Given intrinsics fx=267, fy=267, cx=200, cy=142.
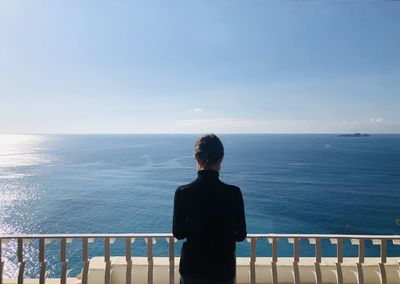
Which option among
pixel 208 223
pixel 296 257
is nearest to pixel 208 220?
pixel 208 223

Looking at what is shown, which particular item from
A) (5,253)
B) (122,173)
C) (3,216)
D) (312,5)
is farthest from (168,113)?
(312,5)

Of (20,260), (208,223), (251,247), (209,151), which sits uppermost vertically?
(209,151)

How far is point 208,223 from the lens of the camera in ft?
5.61

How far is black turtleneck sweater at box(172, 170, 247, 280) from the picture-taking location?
171 centimetres

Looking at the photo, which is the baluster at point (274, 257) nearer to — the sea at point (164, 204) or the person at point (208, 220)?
the person at point (208, 220)

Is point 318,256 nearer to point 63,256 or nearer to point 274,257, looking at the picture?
point 274,257

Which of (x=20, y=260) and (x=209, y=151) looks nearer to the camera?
(x=209, y=151)

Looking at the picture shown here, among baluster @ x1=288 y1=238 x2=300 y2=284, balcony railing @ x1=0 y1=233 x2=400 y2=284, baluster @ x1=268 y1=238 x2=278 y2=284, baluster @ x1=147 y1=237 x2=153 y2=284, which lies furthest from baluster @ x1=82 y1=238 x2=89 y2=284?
baluster @ x1=288 y1=238 x2=300 y2=284

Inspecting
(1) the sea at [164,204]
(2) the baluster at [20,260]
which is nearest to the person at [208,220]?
(2) the baluster at [20,260]

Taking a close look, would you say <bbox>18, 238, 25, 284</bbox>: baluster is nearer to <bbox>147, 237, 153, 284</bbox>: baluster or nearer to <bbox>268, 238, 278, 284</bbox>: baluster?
<bbox>147, 237, 153, 284</bbox>: baluster

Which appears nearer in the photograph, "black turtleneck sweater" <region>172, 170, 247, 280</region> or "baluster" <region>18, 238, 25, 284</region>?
"black turtleneck sweater" <region>172, 170, 247, 280</region>

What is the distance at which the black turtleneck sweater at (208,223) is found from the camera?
1713mm

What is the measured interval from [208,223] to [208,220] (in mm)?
20

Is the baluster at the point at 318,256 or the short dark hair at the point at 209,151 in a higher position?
the short dark hair at the point at 209,151
